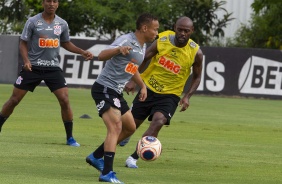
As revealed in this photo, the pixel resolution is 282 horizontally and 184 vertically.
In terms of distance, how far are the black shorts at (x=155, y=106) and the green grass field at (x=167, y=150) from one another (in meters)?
0.69

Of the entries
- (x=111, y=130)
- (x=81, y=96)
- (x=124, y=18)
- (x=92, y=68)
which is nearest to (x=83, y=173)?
(x=111, y=130)

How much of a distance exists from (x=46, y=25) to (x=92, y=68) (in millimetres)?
19807

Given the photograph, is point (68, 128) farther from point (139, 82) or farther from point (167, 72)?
point (139, 82)

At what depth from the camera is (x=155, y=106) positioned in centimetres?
1402

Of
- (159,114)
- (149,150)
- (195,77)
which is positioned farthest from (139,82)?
(195,77)

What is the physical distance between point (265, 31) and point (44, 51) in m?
33.1

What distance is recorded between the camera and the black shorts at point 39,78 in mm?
15773

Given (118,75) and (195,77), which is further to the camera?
(195,77)

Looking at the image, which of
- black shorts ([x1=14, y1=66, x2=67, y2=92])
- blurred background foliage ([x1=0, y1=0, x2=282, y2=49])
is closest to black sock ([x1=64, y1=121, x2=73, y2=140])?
black shorts ([x1=14, y1=66, x2=67, y2=92])

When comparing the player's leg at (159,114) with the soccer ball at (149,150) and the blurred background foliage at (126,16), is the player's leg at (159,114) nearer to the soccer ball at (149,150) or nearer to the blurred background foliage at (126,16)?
the soccer ball at (149,150)

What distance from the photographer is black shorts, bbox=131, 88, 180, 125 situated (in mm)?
13906

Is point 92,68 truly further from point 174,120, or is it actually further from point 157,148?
point 157,148

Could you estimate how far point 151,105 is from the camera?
14.1 meters

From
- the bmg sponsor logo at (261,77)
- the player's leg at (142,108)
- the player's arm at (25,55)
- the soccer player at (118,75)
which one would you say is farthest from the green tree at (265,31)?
the soccer player at (118,75)
